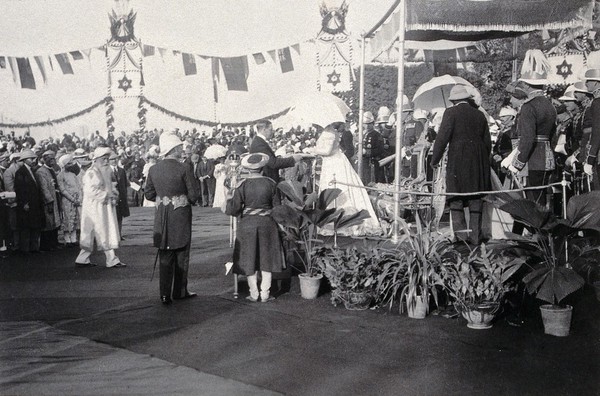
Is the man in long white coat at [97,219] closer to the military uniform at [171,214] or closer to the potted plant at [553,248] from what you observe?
the military uniform at [171,214]

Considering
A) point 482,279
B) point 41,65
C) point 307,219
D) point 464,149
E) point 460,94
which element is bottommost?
point 482,279

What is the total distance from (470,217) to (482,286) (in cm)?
151

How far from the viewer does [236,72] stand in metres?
18.7

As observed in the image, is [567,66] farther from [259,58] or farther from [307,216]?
[307,216]

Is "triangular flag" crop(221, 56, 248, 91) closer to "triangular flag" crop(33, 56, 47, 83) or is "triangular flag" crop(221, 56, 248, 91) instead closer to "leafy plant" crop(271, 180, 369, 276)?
"triangular flag" crop(33, 56, 47, 83)

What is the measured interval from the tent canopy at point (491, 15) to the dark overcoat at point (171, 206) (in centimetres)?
309

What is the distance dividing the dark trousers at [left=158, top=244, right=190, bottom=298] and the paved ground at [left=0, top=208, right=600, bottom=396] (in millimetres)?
240

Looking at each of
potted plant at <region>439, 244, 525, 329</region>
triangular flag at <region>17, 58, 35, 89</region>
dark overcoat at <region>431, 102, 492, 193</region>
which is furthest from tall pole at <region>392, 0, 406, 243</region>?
triangular flag at <region>17, 58, 35, 89</region>

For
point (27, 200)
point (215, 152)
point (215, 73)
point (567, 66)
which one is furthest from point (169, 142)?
point (215, 73)

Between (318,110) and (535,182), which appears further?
(318,110)

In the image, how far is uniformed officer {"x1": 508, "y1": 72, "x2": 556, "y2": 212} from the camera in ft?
25.9

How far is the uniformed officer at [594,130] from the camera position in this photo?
287 inches

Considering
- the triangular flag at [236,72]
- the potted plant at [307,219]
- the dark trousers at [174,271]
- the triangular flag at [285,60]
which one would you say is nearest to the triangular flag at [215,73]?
the triangular flag at [236,72]

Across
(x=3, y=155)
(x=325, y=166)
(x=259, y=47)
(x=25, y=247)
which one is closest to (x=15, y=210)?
(x=25, y=247)
